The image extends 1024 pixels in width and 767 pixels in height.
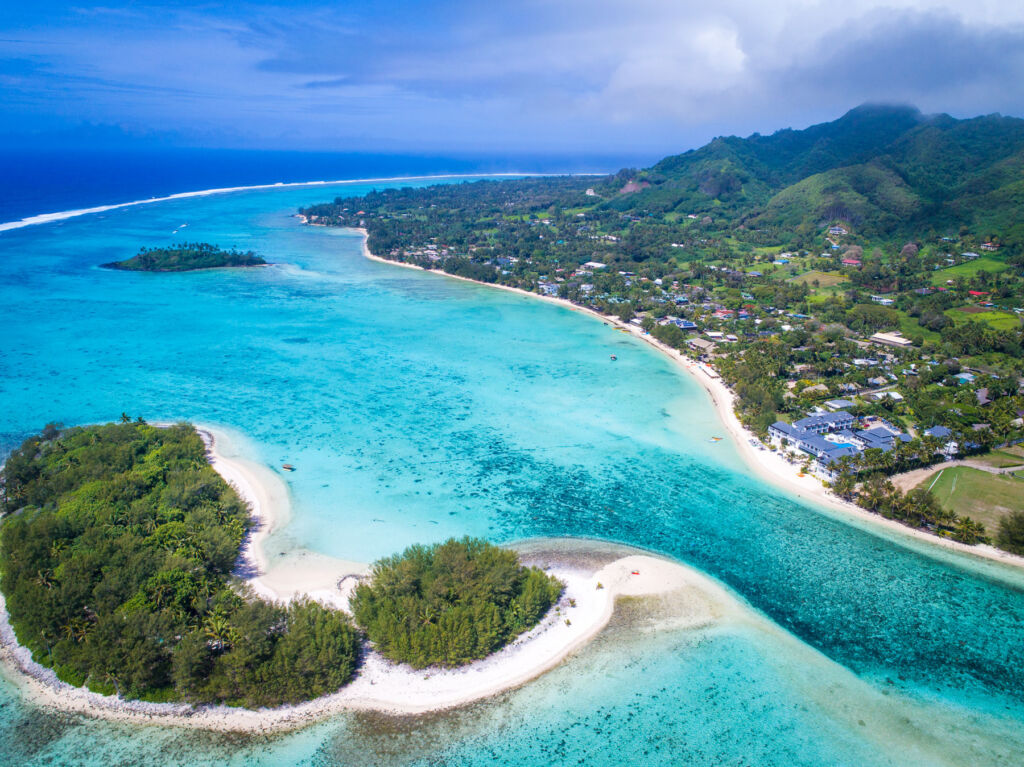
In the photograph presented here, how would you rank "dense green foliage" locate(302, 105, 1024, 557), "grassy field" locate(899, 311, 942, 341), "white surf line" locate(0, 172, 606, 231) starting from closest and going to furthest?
"dense green foliage" locate(302, 105, 1024, 557) < "grassy field" locate(899, 311, 942, 341) < "white surf line" locate(0, 172, 606, 231)

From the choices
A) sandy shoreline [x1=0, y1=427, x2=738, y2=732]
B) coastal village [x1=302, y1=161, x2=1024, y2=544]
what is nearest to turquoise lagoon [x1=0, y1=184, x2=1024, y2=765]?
sandy shoreline [x1=0, y1=427, x2=738, y2=732]

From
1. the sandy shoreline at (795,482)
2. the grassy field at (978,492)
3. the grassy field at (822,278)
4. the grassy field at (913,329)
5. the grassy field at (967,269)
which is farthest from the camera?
the grassy field at (822,278)

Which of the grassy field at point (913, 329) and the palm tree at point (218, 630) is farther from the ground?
the grassy field at point (913, 329)

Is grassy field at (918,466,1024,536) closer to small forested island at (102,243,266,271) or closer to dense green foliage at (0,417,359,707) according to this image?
dense green foliage at (0,417,359,707)

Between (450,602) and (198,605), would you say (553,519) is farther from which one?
(198,605)

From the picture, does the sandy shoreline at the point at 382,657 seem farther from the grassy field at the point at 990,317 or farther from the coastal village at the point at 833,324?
the grassy field at the point at 990,317

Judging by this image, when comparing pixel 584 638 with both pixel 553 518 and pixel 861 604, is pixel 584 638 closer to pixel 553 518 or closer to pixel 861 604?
pixel 553 518

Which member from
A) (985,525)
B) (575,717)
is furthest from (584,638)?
(985,525)

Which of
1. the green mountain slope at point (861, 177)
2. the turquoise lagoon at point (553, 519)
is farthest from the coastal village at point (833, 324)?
the green mountain slope at point (861, 177)
